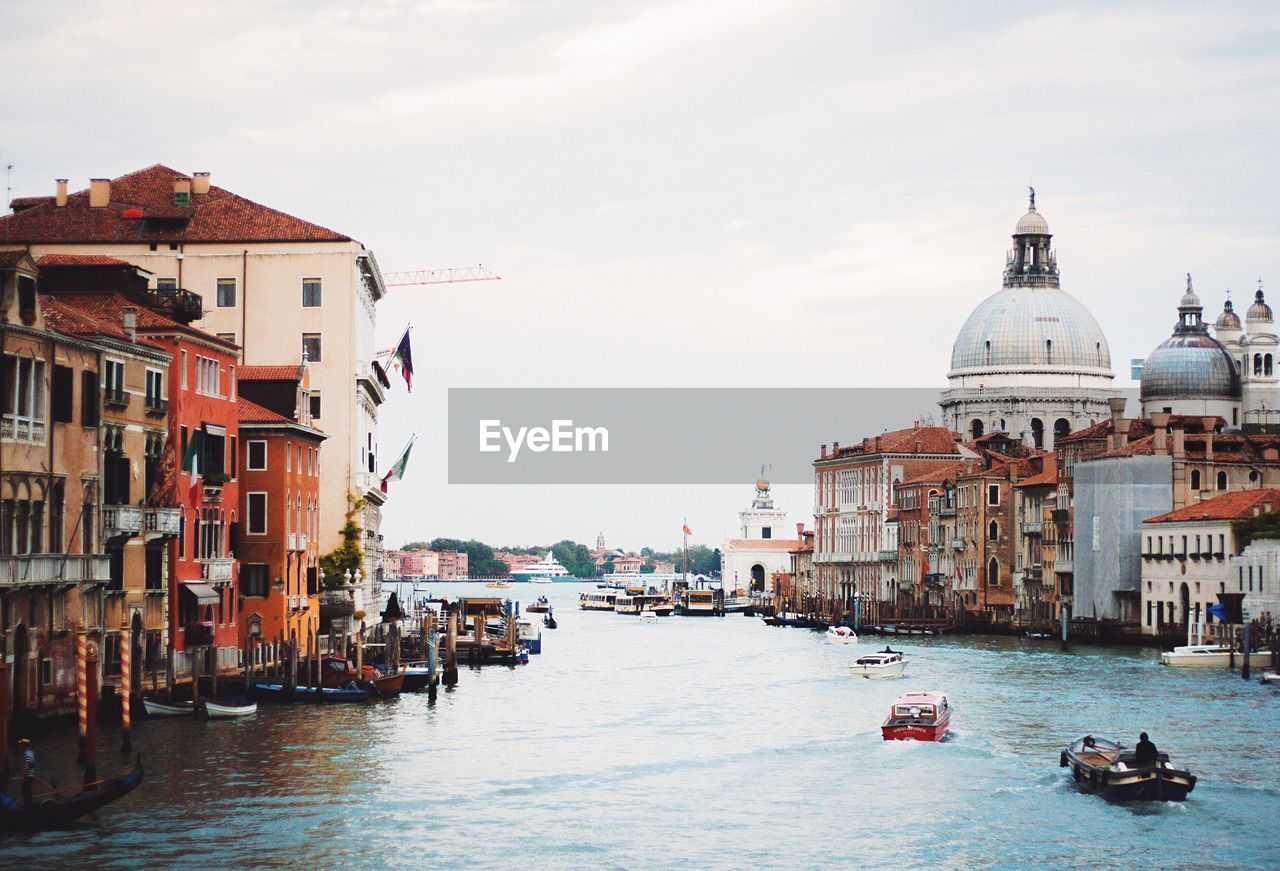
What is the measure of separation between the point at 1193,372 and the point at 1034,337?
719 inches

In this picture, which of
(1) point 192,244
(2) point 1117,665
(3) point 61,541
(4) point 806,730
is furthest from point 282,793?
(2) point 1117,665

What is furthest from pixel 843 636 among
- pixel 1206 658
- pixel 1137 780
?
pixel 1137 780

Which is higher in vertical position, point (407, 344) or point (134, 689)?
point (407, 344)

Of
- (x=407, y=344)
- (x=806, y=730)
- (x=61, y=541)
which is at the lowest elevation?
(x=806, y=730)

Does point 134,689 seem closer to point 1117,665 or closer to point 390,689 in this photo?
point 390,689

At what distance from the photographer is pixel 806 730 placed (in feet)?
147

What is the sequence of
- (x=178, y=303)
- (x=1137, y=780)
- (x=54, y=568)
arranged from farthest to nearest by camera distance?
(x=178, y=303) < (x=54, y=568) < (x=1137, y=780)

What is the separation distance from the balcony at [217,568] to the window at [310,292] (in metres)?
15.7

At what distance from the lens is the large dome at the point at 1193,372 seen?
117188 millimetres

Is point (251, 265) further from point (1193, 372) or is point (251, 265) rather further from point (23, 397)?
point (1193, 372)

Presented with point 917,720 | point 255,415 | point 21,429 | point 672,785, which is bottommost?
point 672,785

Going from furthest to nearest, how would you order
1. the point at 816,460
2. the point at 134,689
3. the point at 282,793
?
the point at 816,460 → the point at 134,689 → the point at 282,793

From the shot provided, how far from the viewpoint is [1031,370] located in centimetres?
13450

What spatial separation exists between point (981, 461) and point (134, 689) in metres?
76.4
